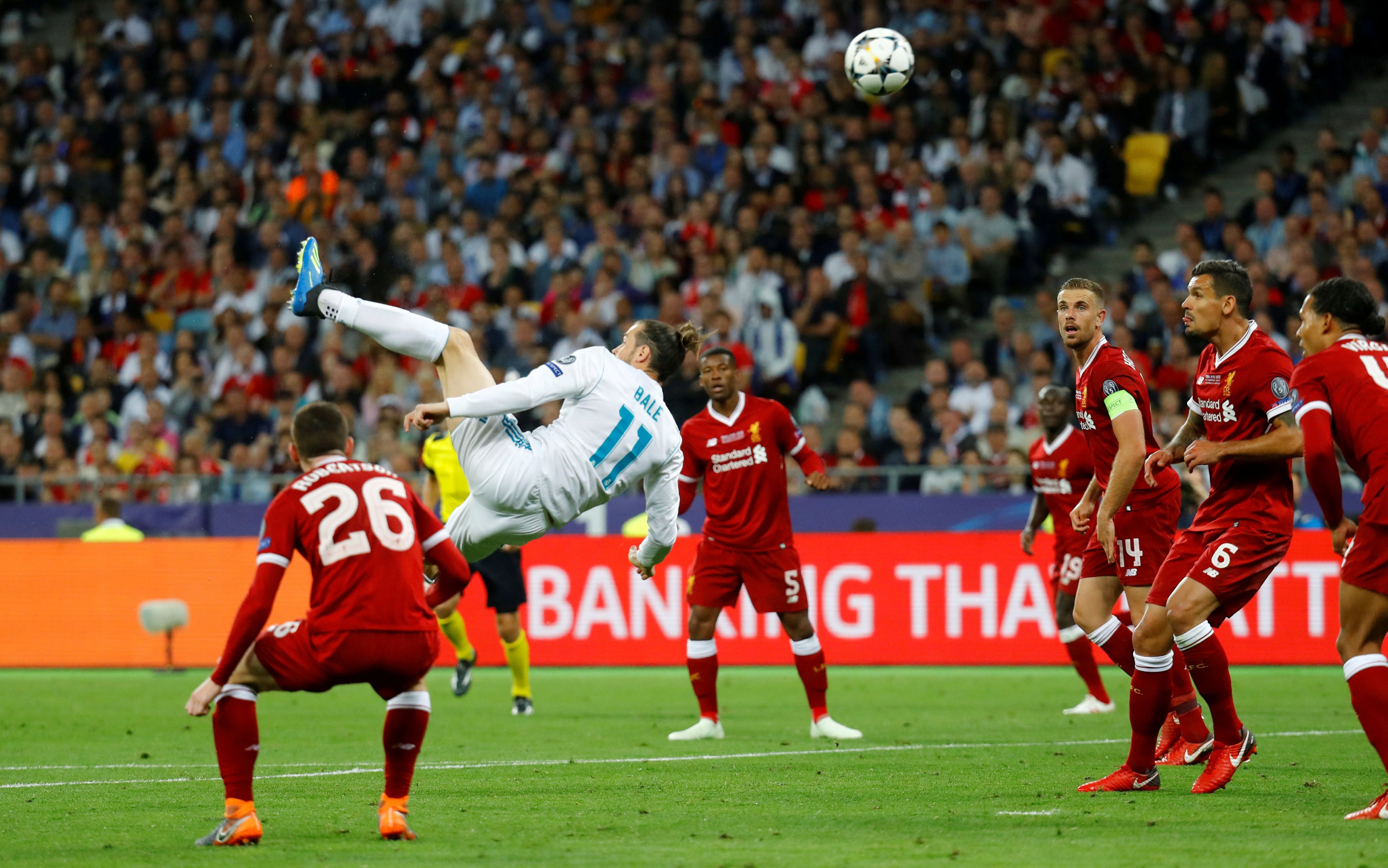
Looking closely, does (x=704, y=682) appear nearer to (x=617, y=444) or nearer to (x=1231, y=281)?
(x=617, y=444)

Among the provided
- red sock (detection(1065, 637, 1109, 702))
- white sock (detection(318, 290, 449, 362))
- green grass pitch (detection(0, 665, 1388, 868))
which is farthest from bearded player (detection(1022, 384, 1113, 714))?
white sock (detection(318, 290, 449, 362))

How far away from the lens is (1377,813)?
6.88 meters

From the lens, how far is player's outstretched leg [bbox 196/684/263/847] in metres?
6.44

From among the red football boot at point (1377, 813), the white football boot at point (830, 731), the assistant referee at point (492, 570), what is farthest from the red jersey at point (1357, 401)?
the assistant referee at point (492, 570)

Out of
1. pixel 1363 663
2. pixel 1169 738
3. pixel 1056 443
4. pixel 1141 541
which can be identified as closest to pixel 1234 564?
pixel 1363 663

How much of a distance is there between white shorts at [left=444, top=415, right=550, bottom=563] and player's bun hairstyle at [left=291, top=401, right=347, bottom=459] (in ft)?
6.12

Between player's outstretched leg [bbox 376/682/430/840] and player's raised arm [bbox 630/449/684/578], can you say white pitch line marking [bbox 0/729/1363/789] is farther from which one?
player's outstretched leg [bbox 376/682/430/840]

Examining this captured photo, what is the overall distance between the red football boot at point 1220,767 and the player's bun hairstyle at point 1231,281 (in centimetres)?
208

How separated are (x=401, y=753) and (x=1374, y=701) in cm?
396

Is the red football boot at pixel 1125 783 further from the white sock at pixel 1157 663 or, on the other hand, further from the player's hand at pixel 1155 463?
the player's hand at pixel 1155 463

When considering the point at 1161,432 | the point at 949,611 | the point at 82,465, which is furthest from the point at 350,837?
the point at 82,465

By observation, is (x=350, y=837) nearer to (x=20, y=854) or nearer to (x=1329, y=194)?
(x=20, y=854)

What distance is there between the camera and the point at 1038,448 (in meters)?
13.3

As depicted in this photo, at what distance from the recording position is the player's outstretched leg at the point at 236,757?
644cm
